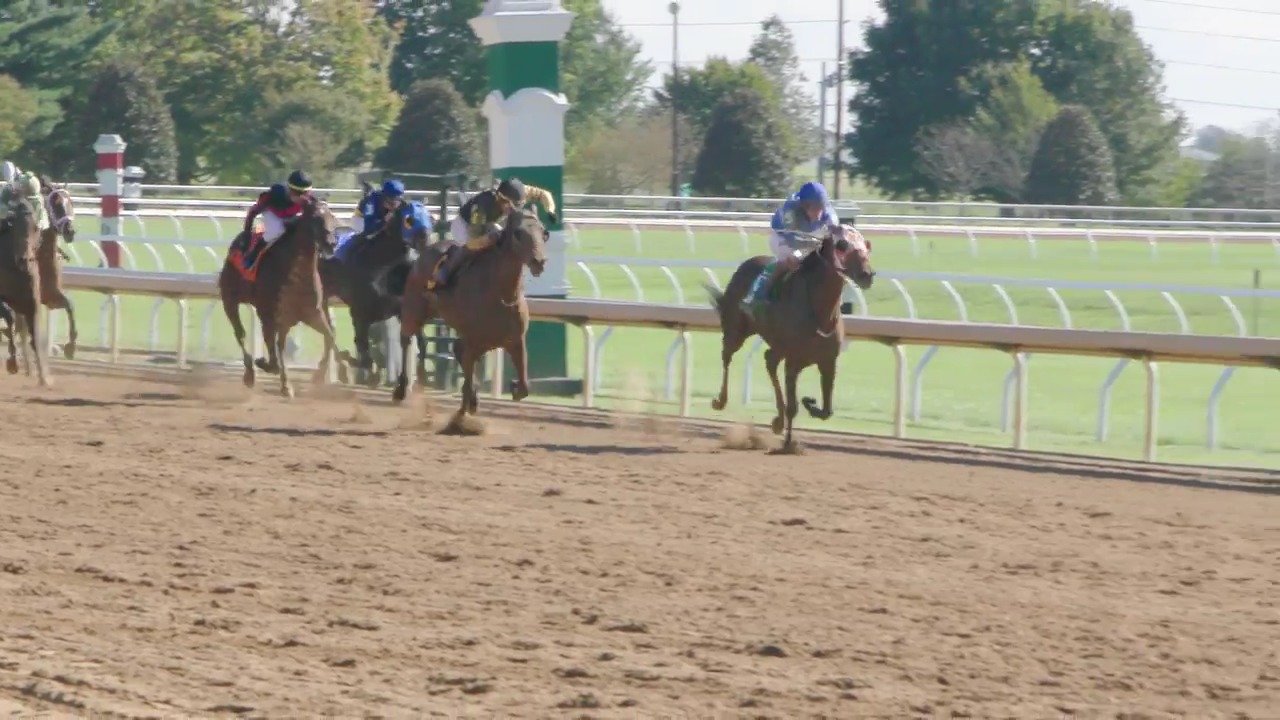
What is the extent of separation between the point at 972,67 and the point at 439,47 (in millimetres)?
14105

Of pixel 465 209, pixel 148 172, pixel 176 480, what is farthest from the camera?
pixel 148 172

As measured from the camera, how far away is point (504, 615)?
640 centimetres

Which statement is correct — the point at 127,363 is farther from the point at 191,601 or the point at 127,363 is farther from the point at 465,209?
the point at 191,601

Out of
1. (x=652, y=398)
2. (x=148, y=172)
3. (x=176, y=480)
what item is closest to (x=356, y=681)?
(x=176, y=480)

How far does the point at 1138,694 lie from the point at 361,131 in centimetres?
4153

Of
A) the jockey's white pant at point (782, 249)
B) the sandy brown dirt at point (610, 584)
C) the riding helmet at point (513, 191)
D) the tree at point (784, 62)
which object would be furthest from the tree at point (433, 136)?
the tree at point (784, 62)

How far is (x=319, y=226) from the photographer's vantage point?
43.0 feet

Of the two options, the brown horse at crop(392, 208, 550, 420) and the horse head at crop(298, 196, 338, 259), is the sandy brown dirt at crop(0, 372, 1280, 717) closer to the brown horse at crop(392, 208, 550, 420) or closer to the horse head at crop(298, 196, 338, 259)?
the brown horse at crop(392, 208, 550, 420)

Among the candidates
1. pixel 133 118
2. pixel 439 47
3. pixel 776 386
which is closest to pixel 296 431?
pixel 776 386

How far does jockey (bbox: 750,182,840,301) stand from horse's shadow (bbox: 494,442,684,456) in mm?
1006

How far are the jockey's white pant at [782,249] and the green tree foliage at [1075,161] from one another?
33551mm

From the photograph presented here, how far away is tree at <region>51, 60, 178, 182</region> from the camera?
1547 inches

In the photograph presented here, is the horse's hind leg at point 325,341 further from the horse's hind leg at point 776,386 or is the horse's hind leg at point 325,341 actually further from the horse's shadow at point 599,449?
the horse's hind leg at point 776,386

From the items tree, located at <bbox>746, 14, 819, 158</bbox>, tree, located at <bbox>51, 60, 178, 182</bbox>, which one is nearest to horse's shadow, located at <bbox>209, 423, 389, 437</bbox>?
tree, located at <bbox>51, 60, 178, 182</bbox>
